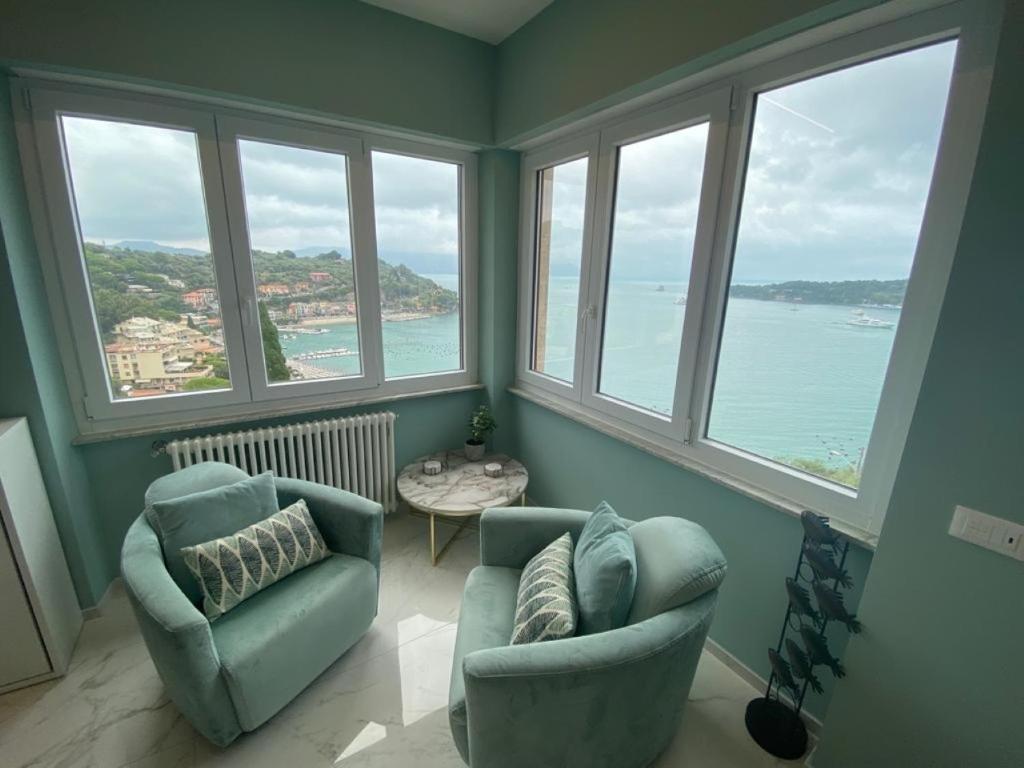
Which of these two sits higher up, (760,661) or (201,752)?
(760,661)

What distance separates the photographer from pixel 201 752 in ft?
4.89

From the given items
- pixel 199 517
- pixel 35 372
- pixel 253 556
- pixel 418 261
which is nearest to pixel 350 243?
pixel 418 261

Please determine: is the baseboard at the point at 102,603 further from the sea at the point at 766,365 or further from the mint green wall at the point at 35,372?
the sea at the point at 766,365

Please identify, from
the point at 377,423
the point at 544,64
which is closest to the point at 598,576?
the point at 377,423

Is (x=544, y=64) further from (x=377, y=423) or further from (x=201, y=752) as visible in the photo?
(x=201, y=752)

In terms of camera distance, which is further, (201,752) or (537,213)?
(537,213)

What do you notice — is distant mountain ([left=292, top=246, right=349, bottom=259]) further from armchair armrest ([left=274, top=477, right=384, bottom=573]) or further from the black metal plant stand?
the black metal plant stand

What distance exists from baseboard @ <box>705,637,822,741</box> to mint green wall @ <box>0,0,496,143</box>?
301 cm

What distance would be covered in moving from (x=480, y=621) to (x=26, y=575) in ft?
5.74

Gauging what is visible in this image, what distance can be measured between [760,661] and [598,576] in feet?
3.40

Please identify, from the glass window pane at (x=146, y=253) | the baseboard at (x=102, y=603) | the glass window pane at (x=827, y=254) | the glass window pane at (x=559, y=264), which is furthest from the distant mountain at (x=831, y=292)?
the baseboard at (x=102, y=603)

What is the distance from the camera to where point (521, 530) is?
5.95 feet

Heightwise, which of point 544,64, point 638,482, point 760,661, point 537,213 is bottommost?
point 760,661

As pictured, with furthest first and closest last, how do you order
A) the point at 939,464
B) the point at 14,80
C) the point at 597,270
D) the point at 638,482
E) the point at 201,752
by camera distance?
1. the point at 597,270
2. the point at 638,482
3. the point at 14,80
4. the point at 201,752
5. the point at 939,464
